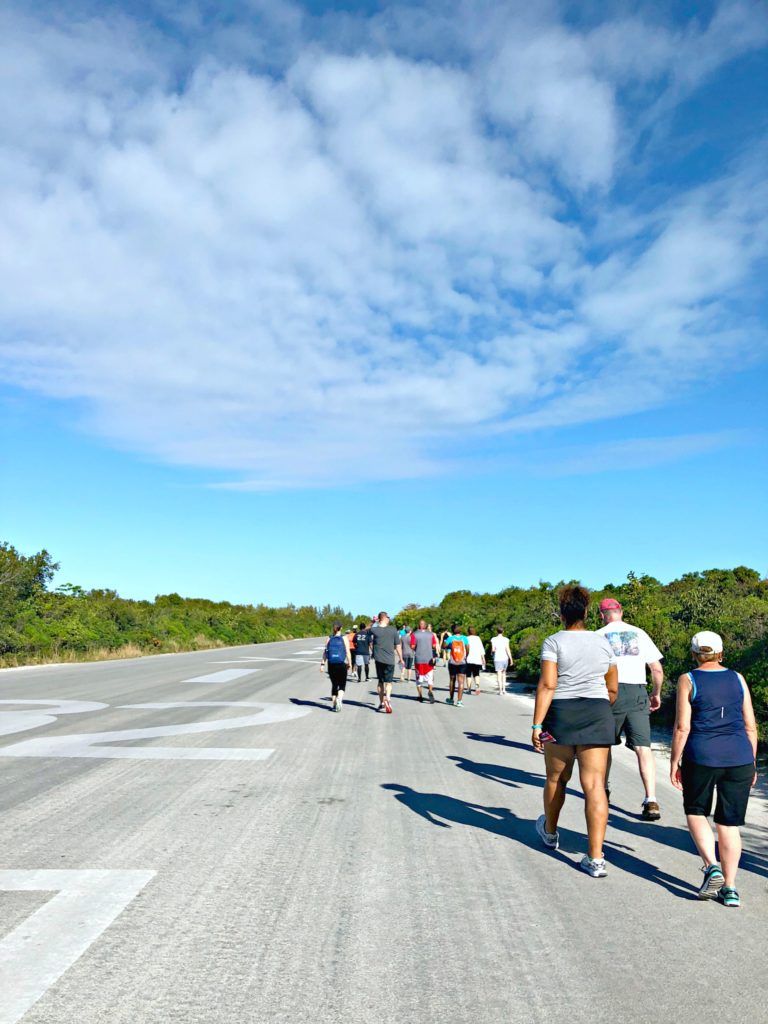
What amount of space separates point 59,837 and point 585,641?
394cm

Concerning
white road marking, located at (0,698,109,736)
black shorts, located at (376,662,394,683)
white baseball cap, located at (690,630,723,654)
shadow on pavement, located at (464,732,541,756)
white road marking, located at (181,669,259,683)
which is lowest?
shadow on pavement, located at (464,732,541,756)

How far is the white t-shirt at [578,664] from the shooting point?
540 centimetres

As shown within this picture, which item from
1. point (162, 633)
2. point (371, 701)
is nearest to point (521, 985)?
point (371, 701)

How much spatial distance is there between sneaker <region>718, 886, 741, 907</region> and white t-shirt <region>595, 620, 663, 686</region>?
266cm

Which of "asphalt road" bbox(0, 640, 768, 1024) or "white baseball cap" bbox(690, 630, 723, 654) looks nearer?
"asphalt road" bbox(0, 640, 768, 1024)

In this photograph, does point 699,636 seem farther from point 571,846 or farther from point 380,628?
point 380,628

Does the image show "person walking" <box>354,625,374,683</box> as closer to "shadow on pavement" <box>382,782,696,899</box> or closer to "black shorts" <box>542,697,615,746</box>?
"shadow on pavement" <box>382,782,696,899</box>

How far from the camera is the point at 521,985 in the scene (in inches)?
133

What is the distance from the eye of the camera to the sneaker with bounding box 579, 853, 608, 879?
16.3ft

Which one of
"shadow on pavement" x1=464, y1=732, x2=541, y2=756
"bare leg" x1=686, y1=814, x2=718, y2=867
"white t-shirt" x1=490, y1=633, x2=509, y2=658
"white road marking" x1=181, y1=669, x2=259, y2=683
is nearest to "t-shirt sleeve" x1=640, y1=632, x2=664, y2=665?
A: "bare leg" x1=686, y1=814, x2=718, y2=867

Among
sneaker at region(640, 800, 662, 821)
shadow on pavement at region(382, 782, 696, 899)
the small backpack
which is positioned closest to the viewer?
shadow on pavement at region(382, 782, 696, 899)

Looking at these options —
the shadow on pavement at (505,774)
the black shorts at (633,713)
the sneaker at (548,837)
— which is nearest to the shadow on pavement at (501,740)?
the shadow on pavement at (505,774)

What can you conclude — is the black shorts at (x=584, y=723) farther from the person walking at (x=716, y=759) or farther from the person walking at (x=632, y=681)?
the person walking at (x=632, y=681)

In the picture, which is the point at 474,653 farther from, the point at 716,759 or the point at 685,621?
the point at 716,759
